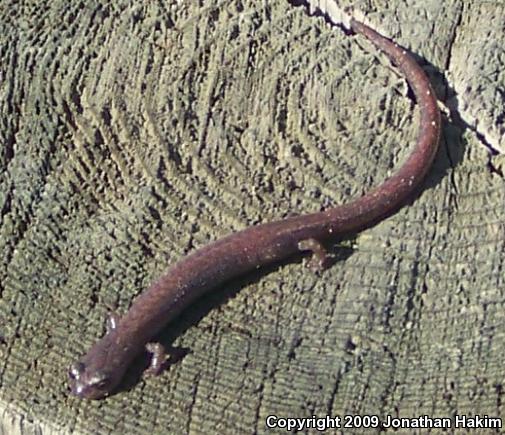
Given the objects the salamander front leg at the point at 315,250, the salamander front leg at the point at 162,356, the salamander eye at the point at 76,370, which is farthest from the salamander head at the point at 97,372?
the salamander front leg at the point at 315,250

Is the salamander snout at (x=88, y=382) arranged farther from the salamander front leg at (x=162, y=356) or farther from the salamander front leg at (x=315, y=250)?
the salamander front leg at (x=315, y=250)

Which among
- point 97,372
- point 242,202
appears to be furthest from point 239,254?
point 97,372

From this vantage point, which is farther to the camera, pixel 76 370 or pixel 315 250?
pixel 315 250

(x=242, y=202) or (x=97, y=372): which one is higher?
(x=242, y=202)

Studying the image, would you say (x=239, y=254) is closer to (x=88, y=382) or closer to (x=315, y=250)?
(x=315, y=250)

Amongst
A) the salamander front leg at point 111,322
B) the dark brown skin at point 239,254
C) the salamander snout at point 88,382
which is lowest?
the salamander snout at point 88,382

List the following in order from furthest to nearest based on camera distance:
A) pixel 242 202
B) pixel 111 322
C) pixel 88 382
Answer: pixel 242 202 → pixel 111 322 → pixel 88 382

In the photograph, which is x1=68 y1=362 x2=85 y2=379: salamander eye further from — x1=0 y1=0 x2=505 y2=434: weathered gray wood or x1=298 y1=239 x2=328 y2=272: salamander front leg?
x1=298 y1=239 x2=328 y2=272: salamander front leg
